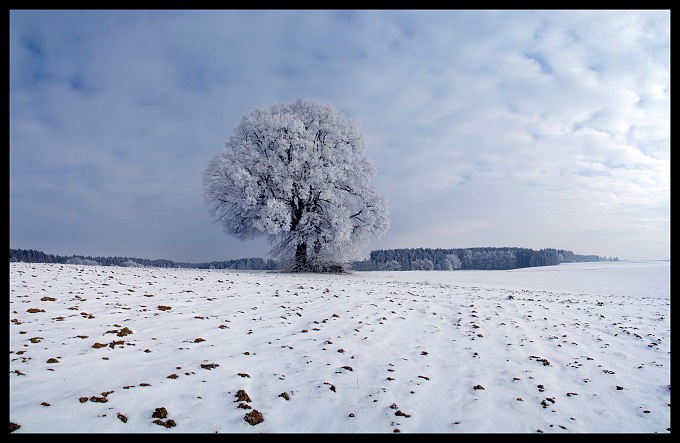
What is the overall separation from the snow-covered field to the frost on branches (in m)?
12.4

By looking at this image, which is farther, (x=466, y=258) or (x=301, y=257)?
(x=466, y=258)

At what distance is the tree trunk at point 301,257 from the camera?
23812 mm

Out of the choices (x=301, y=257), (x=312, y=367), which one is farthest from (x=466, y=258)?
(x=312, y=367)

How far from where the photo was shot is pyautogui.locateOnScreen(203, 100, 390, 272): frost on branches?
73.8 ft

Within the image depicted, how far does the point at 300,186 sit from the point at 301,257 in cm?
469

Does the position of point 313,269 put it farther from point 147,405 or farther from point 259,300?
point 147,405

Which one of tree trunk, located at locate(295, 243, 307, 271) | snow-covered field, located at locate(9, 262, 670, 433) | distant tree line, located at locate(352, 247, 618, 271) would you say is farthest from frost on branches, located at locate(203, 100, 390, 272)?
distant tree line, located at locate(352, 247, 618, 271)

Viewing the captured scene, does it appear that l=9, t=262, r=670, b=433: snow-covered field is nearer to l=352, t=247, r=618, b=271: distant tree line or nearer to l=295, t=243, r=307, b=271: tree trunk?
l=295, t=243, r=307, b=271: tree trunk

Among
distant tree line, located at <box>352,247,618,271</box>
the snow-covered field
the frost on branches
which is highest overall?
the frost on branches

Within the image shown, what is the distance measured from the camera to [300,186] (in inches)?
915

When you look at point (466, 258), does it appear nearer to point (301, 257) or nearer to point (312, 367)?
point (301, 257)

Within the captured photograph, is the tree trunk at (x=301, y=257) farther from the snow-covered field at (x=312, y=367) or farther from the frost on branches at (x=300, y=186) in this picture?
the snow-covered field at (x=312, y=367)

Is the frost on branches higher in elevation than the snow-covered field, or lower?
higher

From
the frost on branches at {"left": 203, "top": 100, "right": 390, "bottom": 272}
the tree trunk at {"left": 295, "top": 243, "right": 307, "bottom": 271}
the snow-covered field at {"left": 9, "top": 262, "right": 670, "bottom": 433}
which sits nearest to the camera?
the snow-covered field at {"left": 9, "top": 262, "right": 670, "bottom": 433}
